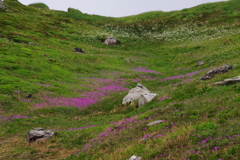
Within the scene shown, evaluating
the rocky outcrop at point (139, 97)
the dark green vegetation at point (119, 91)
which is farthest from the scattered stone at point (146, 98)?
the dark green vegetation at point (119, 91)

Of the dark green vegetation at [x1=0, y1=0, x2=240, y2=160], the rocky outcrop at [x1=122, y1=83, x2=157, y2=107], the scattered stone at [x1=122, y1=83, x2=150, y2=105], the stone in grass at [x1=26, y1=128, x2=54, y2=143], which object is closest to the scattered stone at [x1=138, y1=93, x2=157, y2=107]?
the rocky outcrop at [x1=122, y1=83, x2=157, y2=107]

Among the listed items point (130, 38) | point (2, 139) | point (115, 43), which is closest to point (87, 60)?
point (115, 43)

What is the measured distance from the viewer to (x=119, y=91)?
150 feet

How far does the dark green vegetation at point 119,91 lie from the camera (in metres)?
12.8

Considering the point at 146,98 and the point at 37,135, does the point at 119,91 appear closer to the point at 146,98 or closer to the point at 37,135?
the point at 146,98

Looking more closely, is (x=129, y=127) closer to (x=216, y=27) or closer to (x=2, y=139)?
(x=2, y=139)

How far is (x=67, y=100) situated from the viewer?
38.3m

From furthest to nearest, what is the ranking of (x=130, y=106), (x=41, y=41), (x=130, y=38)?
(x=130, y=38) → (x=41, y=41) → (x=130, y=106)

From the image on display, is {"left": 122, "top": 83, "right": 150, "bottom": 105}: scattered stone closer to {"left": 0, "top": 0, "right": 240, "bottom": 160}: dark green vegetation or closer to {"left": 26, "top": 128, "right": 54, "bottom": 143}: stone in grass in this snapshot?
{"left": 0, "top": 0, "right": 240, "bottom": 160}: dark green vegetation

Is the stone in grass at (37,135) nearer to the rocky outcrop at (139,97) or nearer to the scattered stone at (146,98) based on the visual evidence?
the scattered stone at (146,98)

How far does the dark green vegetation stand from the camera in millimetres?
12797

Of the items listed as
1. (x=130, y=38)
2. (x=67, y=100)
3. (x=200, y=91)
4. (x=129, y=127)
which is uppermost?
(x=130, y=38)

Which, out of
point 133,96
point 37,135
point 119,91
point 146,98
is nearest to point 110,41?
point 119,91

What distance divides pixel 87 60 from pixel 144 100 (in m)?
45.4
